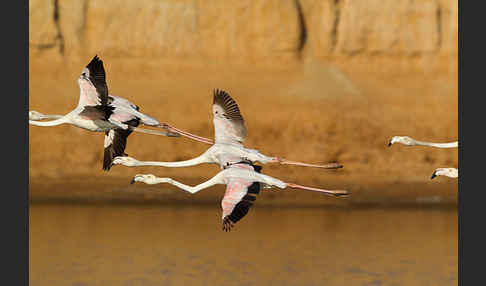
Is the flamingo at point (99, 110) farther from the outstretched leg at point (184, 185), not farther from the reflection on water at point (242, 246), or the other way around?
the reflection on water at point (242, 246)

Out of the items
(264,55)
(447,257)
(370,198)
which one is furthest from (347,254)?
(264,55)

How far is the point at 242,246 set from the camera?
3130 cm

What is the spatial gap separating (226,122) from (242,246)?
10.6 metres

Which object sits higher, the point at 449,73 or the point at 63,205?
the point at 449,73

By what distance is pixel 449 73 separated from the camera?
136 ft

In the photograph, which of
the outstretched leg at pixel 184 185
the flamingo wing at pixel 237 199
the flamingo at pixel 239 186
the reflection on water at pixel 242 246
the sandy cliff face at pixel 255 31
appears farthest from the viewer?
the sandy cliff face at pixel 255 31

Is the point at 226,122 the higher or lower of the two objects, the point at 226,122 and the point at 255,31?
the lower

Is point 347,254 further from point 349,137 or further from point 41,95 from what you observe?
point 41,95

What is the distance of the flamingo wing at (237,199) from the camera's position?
17.3 metres

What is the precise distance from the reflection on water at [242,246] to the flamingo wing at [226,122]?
19.3 ft

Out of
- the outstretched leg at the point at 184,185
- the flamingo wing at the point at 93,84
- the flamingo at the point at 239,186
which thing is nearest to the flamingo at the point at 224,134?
the outstretched leg at the point at 184,185

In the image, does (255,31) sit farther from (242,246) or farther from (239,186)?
(239,186)

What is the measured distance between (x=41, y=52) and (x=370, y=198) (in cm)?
1173

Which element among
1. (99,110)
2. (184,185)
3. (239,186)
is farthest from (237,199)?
(99,110)
